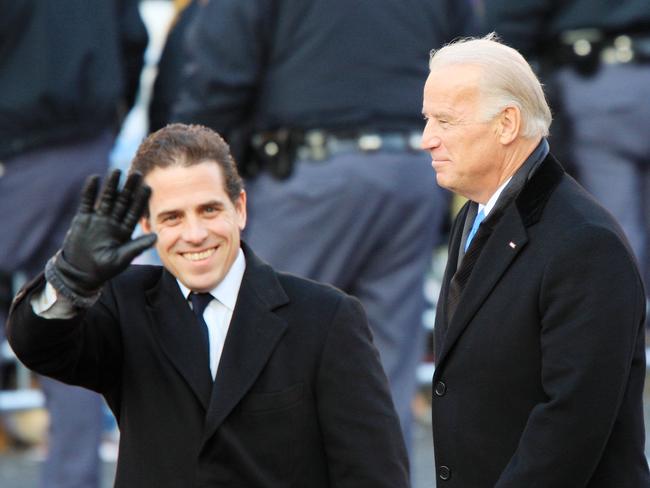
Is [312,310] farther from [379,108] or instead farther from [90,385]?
[379,108]

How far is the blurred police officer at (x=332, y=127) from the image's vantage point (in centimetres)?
541

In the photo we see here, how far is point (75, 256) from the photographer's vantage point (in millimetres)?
3082

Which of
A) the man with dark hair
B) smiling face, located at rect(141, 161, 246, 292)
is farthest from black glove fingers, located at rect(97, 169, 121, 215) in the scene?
smiling face, located at rect(141, 161, 246, 292)

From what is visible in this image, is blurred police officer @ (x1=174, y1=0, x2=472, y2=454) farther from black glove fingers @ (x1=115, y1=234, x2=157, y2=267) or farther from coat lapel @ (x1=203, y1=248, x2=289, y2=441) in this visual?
black glove fingers @ (x1=115, y1=234, x2=157, y2=267)

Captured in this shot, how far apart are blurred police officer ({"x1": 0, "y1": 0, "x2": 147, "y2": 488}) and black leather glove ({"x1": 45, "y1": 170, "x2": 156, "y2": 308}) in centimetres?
260

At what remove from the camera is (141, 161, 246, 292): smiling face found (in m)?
3.43

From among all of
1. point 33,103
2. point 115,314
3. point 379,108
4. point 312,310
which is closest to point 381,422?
point 312,310

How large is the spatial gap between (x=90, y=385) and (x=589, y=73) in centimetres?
343

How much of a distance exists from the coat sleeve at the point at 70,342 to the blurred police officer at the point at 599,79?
3.27 m

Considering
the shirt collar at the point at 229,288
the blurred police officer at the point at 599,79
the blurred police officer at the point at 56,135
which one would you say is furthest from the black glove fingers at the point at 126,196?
the blurred police officer at the point at 599,79

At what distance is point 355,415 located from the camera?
340 centimetres

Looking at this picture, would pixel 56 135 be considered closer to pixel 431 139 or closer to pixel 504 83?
pixel 431 139

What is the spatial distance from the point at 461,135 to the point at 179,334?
79cm

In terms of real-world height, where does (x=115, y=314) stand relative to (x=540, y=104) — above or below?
below
